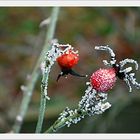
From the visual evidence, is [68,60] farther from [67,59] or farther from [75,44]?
[75,44]

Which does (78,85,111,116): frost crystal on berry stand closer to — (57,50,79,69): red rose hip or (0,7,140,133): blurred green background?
(57,50,79,69): red rose hip

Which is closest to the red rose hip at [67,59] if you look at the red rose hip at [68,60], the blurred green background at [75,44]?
the red rose hip at [68,60]

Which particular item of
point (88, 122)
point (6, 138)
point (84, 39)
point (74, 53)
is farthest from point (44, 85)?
point (84, 39)

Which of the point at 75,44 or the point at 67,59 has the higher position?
the point at 67,59

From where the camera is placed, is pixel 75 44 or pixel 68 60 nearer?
pixel 68 60

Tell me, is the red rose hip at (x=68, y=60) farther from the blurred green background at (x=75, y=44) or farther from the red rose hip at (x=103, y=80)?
the blurred green background at (x=75, y=44)

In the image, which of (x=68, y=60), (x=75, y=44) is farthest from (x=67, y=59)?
(x=75, y=44)
